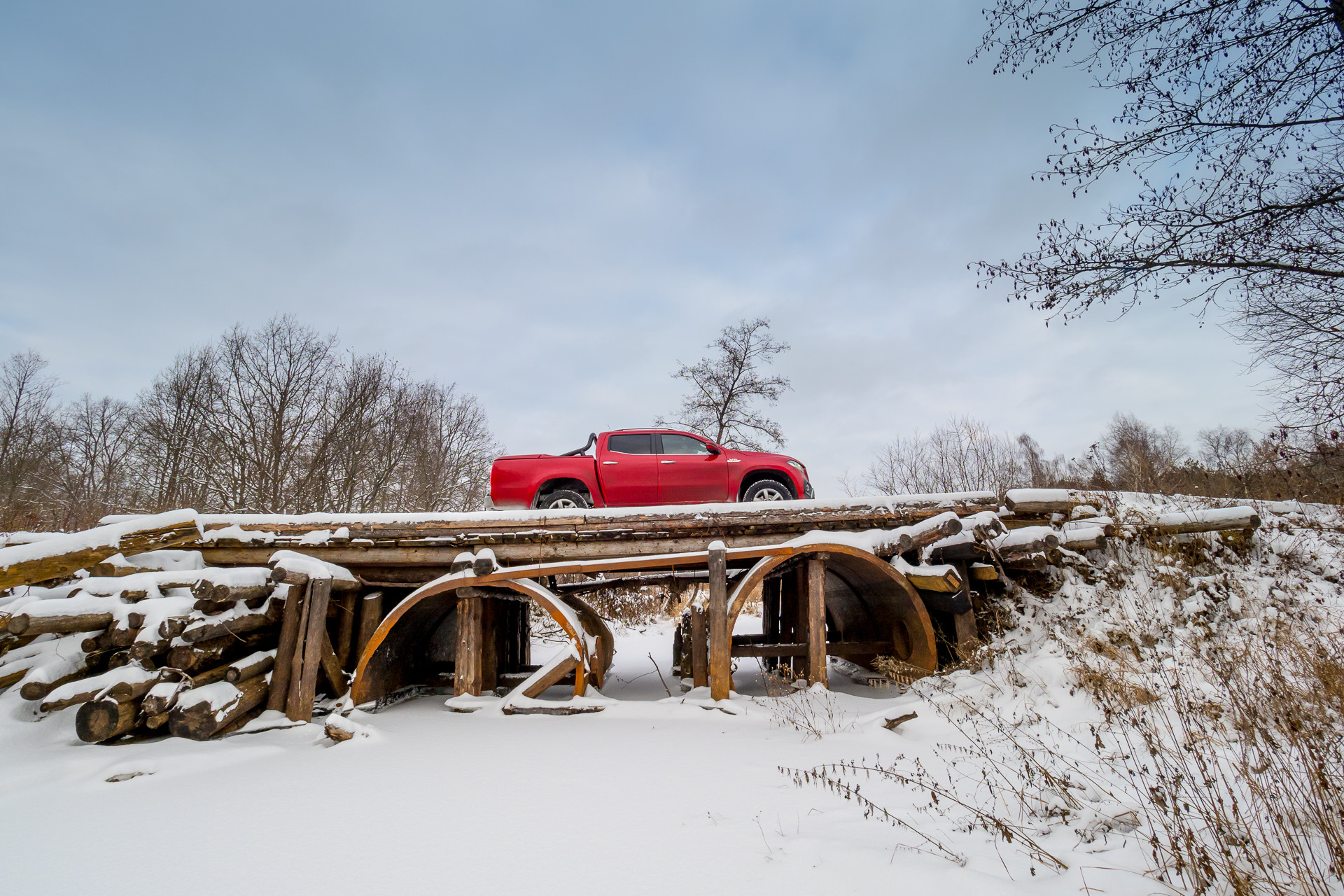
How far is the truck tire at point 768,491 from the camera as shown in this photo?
983 cm

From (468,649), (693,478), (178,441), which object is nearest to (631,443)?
(693,478)

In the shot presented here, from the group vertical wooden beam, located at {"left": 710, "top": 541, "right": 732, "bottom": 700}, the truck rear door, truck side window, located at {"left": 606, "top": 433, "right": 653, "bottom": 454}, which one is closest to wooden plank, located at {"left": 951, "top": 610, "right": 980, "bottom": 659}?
vertical wooden beam, located at {"left": 710, "top": 541, "right": 732, "bottom": 700}

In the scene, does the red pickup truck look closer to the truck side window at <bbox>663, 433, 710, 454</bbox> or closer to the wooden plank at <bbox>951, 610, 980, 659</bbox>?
the truck side window at <bbox>663, 433, 710, 454</bbox>

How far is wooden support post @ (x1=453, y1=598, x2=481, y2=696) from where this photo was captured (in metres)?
7.48

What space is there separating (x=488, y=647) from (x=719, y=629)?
3455mm

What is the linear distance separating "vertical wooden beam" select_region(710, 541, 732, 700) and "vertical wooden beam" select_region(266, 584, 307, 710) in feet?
16.1

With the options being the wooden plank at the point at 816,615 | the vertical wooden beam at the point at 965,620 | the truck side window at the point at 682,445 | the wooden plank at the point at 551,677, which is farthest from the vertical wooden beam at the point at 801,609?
the wooden plank at the point at 551,677

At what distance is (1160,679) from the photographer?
559 centimetres

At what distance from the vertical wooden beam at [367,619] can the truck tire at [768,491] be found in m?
5.75

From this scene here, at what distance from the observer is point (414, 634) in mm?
8828

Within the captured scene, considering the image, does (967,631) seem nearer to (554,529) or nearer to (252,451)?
(554,529)

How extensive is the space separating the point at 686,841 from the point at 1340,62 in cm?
817

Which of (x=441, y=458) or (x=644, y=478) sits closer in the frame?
(x=644, y=478)

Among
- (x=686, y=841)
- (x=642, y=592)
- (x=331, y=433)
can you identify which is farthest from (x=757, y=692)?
(x=331, y=433)
